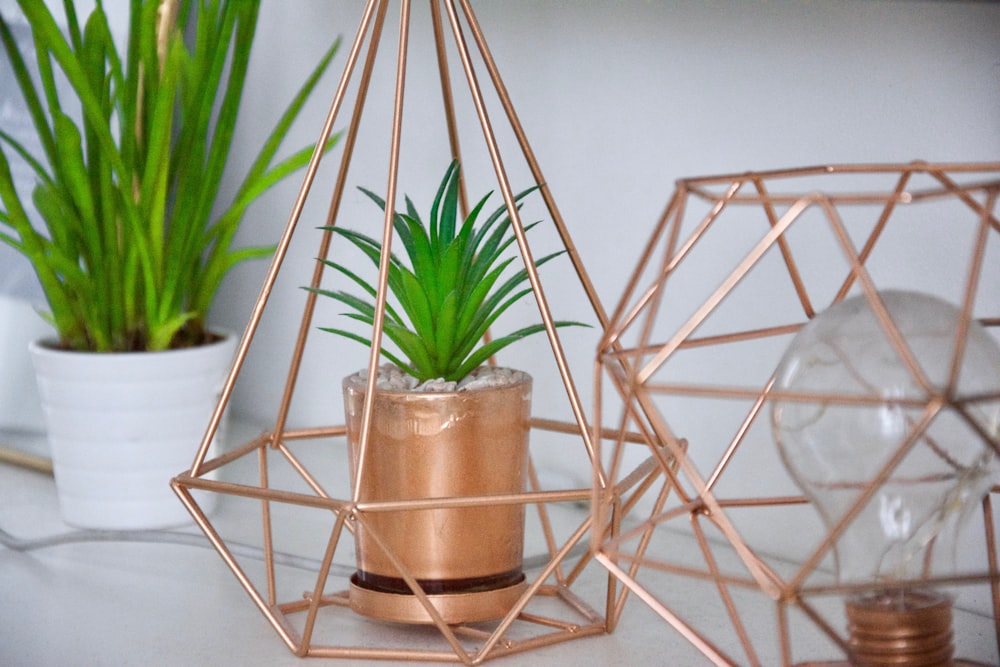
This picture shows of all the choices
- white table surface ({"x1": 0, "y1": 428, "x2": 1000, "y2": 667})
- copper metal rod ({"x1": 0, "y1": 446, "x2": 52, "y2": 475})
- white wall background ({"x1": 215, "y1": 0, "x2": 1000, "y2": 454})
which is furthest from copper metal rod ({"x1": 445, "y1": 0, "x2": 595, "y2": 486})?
copper metal rod ({"x1": 0, "y1": 446, "x2": 52, "y2": 475})

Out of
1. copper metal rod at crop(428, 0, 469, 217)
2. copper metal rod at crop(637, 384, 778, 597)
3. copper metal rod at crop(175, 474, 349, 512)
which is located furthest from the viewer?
copper metal rod at crop(428, 0, 469, 217)

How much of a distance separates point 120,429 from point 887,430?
58 cm

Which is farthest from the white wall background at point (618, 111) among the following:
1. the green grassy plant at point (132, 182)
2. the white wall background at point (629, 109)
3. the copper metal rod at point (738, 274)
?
the copper metal rod at point (738, 274)

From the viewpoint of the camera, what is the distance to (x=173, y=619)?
60 centimetres

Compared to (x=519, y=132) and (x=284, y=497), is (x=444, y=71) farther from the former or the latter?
(x=284, y=497)

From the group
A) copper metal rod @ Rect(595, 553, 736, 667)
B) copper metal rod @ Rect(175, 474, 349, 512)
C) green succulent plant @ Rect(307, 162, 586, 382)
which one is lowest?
copper metal rod @ Rect(595, 553, 736, 667)

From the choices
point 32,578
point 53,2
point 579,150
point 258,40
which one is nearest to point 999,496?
point 579,150

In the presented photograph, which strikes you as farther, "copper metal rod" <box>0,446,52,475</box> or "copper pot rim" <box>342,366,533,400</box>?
"copper metal rod" <box>0,446,52,475</box>

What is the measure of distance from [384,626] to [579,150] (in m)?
0.36

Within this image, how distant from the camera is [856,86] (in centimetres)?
61

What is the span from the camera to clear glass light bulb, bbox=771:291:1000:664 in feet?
1.08

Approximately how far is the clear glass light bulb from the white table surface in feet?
0.57

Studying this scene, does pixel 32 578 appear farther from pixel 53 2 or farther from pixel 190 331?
pixel 53 2

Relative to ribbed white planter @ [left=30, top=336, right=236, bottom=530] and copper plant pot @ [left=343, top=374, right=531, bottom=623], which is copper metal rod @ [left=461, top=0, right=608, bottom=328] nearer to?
copper plant pot @ [left=343, top=374, right=531, bottom=623]
